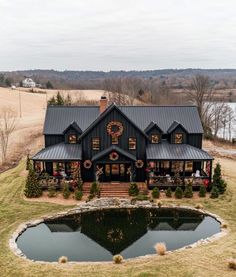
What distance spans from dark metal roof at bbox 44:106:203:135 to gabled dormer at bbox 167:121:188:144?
25.8 inches

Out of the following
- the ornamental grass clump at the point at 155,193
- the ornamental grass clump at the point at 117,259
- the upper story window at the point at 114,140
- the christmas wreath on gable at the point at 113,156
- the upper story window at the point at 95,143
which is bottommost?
the ornamental grass clump at the point at 117,259

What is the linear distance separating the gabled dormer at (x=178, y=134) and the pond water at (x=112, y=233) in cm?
842

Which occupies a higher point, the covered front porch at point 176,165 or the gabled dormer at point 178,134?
the gabled dormer at point 178,134

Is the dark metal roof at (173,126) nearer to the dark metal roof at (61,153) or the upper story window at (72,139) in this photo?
the dark metal roof at (61,153)

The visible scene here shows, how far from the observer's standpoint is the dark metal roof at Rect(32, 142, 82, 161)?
32.4m

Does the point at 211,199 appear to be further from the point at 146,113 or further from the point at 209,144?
the point at 209,144

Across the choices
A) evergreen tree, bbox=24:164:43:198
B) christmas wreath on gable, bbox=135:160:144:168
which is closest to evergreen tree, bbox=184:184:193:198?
christmas wreath on gable, bbox=135:160:144:168

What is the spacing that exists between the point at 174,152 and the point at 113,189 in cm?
682

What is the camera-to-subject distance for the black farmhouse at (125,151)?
32.3m

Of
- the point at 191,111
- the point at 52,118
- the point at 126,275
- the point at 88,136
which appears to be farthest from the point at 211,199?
the point at 52,118

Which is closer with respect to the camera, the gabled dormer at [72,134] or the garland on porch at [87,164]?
the garland on porch at [87,164]

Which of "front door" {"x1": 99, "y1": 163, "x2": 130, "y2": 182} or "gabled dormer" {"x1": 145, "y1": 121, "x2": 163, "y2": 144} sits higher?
"gabled dormer" {"x1": 145, "y1": 121, "x2": 163, "y2": 144}

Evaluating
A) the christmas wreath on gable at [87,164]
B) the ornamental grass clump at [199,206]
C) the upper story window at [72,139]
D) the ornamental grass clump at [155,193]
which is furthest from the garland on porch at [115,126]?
the ornamental grass clump at [199,206]

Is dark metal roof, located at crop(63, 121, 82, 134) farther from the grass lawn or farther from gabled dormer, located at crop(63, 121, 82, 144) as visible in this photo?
the grass lawn
